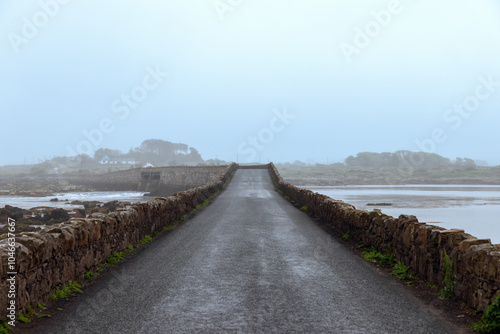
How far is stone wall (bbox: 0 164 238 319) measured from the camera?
22.3 feet

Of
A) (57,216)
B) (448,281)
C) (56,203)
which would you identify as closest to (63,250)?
(448,281)

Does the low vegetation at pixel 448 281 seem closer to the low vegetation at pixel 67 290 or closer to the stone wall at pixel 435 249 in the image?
the stone wall at pixel 435 249

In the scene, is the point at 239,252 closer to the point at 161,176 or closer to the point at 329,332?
the point at 329,332

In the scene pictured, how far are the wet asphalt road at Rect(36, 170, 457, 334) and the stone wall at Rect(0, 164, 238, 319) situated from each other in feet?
1.67

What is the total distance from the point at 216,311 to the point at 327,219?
40.7 ft

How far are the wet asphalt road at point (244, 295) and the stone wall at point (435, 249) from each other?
0.70 metres

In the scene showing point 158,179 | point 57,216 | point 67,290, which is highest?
point 158,179

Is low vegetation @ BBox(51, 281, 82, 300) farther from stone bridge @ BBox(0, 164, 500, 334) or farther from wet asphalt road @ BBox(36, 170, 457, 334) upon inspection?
wet asphalt road @ BBox(36, 170, 457, 334)

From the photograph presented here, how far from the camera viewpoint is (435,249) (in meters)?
8.58

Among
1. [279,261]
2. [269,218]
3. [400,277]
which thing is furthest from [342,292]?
[269,218]

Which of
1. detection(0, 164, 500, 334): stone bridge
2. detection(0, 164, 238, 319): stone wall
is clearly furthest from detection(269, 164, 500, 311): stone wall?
detection(0, 164, 238, 319): stone wall

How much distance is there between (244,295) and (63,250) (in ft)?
11.0

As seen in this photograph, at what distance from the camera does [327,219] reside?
→ 18812 millimetres

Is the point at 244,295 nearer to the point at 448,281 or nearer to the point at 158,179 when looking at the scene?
the point at 448,281
